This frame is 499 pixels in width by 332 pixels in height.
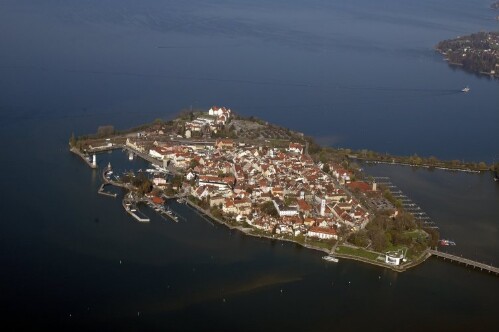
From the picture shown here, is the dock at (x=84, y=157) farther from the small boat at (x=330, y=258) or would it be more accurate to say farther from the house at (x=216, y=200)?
the small boat at (x=330, y=258)

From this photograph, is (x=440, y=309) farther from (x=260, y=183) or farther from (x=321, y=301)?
(x=260, y=183)

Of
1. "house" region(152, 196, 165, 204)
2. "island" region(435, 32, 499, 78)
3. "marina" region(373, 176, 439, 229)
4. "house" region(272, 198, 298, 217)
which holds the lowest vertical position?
"house" region(152, 196, 165, 204)

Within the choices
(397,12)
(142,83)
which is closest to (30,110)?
(142,83)

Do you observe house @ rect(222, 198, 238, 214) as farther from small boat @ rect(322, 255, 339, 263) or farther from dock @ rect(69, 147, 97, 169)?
dock @ rect(69, 147, 97, 169)

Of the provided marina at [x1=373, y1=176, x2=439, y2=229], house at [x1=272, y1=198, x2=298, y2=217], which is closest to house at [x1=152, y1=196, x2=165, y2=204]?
house at [x1=272, y1=198, x2=298, y2=217]

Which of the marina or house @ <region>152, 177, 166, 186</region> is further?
house @ <region>152, 177, 166, 186</region>

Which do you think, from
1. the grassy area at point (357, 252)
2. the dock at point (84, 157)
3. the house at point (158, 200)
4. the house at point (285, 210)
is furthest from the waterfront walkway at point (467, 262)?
the dock at point (84, 157)

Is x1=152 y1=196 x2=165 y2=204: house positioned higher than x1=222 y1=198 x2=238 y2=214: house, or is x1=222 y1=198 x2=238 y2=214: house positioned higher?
x1=222 y1=198 x2=238 y2=214: house
